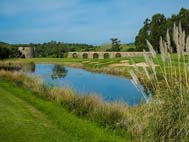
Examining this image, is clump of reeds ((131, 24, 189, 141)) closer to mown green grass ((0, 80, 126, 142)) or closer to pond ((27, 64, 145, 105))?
pond ((27, 64, 145, 105))

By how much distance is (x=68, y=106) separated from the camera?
525 inches

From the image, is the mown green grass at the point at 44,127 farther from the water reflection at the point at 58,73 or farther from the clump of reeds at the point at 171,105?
the water reflection at the point at 58,73

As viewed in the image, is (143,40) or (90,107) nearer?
(90,107)

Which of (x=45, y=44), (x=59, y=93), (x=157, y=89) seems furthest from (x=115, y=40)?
(x=157, y=89)

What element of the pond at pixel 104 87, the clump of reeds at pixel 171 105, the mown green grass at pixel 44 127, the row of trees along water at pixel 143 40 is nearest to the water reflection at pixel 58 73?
the pond at pixel 104 87

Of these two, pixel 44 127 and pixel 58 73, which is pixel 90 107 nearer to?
pixel 44 127

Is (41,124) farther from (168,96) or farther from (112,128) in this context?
(168,96)

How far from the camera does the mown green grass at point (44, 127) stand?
8250 millimetres

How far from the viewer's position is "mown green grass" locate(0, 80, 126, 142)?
27.1ft

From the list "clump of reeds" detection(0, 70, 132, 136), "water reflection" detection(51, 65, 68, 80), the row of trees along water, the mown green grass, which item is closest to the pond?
"water reflection" detection(51, 65, 68, 80)

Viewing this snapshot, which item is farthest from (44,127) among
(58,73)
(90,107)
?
(58,73)

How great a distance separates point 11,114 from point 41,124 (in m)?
1.50

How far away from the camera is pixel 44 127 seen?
9.19 m

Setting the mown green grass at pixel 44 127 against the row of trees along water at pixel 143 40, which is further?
the row of trees along water at pixel 143 40
